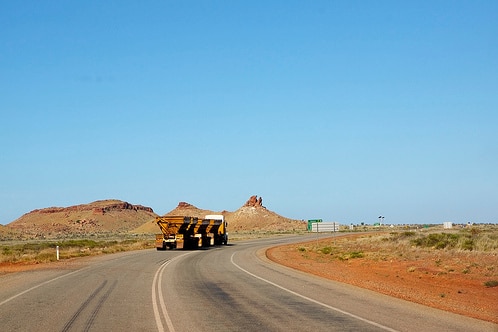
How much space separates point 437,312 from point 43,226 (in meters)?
198

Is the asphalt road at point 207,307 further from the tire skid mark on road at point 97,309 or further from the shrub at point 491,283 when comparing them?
the shrub at point 491,283

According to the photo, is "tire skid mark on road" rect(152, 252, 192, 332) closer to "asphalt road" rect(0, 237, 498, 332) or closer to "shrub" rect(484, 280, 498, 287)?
"asphalt road" rect(0, 237, 498, 332)

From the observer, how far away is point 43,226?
196875 millimetres

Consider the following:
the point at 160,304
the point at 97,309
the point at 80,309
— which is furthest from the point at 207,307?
the point at 80,309

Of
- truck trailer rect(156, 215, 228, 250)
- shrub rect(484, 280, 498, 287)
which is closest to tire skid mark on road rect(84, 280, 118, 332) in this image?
shrub rect(484, 280, 498, 287)

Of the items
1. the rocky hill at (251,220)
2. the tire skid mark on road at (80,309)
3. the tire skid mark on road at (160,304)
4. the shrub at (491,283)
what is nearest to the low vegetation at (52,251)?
the tire skid mark on road at (160,304)

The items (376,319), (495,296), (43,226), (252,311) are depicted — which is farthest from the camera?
(43,226)

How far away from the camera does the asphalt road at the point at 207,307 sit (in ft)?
38.4

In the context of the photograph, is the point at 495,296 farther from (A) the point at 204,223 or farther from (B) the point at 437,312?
(A) the point at 204,223

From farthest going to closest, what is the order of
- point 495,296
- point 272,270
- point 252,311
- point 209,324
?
1. point 272,270
2. point 495,296
3. point 252,311
4. point 209,324

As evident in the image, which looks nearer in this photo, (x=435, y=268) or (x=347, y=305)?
(x=347, y=305)

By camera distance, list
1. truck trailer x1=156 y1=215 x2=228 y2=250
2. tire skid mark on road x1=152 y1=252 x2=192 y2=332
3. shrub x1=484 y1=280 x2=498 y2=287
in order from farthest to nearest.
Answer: truck trailer x1=156 y1=215 x2=228 y2=250
shrub x1=484 y1=280 x2=498 y2=287
tire skid mark on road x1=152 y1=252 x2=192 y2=332

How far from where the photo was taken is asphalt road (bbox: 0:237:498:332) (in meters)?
11.7

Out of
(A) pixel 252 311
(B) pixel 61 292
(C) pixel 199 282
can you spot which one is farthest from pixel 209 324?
(C) pixel 199 282
